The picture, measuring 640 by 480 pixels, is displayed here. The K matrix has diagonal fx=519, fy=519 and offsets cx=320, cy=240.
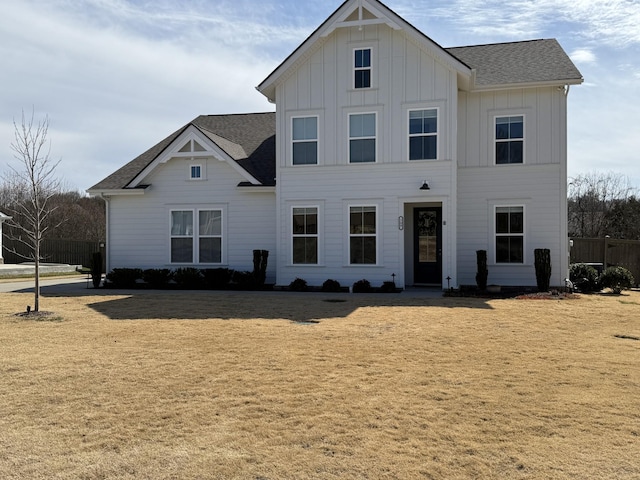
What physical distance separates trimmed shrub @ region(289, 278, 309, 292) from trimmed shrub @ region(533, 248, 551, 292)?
7245 millimetres

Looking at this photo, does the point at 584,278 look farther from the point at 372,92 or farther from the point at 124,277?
the point at 124,277

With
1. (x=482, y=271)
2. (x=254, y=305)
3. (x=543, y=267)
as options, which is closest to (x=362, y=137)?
(x=482, y=271)

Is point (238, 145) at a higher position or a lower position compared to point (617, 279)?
higher

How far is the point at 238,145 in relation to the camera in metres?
20.6

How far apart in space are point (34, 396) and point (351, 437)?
3.62m

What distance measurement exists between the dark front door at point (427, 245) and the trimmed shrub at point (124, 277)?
9831 mm

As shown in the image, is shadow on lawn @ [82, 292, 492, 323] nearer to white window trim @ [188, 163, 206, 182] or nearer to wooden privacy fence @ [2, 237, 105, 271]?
white window trim @ [188, 163, 206, 182]

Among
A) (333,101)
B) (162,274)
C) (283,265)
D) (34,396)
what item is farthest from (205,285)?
(34,396)

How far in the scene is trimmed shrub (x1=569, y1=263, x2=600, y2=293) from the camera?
55.1ft

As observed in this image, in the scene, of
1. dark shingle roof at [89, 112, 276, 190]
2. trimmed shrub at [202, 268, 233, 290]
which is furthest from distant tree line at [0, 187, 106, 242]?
trimmed shrub at [202, 268, 233, 290]

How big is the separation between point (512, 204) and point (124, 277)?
13.5 metres

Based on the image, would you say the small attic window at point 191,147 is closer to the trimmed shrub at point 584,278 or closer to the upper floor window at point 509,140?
the upper floor window at point 509,140

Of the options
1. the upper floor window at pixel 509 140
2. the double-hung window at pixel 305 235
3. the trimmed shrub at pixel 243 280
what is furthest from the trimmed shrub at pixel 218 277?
the upper floor window at pixel 509 140

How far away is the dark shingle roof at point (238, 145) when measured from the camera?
1877 centimetres
